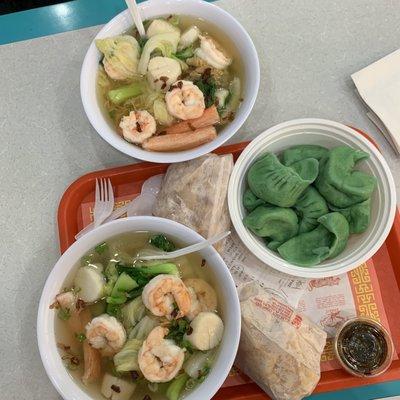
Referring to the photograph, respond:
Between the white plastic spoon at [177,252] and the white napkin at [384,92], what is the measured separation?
2.22ft

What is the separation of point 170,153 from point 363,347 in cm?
82

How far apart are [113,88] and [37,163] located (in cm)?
38

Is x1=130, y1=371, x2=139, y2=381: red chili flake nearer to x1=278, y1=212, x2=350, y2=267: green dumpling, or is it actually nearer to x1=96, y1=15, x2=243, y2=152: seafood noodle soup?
x1=278, y1=212, x2=350, y2=267: green dumpling

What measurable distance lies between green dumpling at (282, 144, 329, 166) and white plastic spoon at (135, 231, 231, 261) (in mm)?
341

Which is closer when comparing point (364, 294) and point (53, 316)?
point (53, 316)

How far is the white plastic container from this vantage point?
4.72 ft

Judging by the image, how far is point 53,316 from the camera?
1332 mm

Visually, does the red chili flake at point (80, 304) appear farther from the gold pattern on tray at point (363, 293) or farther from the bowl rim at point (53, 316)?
the gold pattern on tray at point (363, 293)

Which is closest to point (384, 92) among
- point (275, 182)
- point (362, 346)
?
point (275, 182)

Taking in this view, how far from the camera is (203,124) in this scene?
1516mm

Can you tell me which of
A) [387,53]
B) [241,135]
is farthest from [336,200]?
[387,53]

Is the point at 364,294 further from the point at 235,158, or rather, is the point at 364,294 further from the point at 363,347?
the point at 235,158

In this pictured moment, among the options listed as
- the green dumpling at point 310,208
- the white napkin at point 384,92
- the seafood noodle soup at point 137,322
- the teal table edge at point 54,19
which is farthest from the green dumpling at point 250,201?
Result: the teal table edge at point 54,19

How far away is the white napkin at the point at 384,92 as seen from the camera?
1.62 meters
